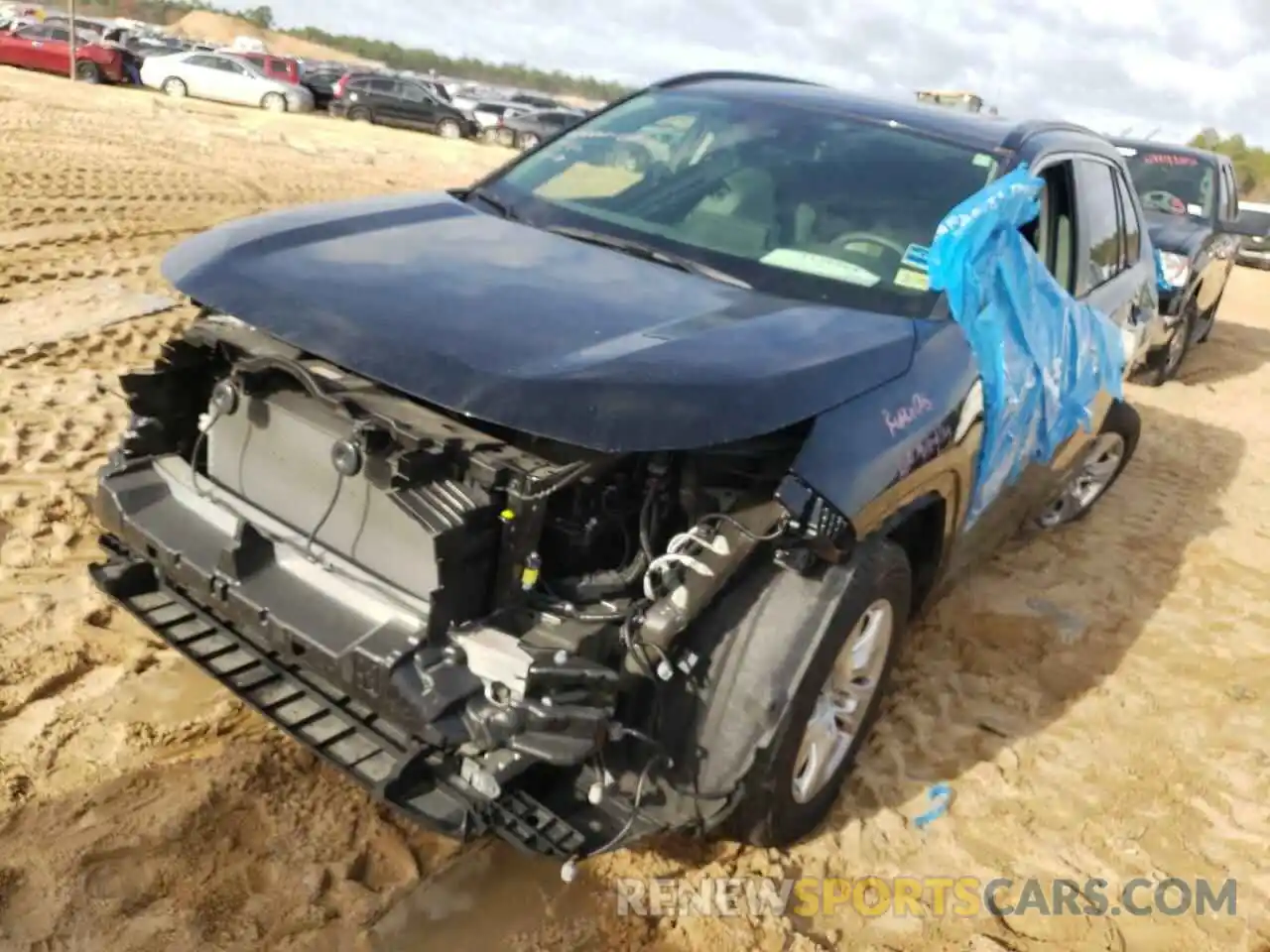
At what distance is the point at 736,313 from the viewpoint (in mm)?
2955

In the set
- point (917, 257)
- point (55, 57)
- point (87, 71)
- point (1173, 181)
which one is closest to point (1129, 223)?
point (917, 257)

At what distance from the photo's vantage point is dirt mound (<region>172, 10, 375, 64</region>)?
2712 inches

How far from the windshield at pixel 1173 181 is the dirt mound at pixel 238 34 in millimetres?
63067

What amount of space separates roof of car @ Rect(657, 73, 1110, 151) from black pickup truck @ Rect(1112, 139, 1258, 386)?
16.3 feet

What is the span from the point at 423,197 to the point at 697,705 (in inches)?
86.3

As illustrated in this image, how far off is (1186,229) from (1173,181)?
129 cm

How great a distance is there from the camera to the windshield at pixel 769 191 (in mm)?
3391

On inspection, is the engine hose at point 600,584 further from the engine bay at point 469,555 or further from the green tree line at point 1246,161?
the green tree line at point 1246,161

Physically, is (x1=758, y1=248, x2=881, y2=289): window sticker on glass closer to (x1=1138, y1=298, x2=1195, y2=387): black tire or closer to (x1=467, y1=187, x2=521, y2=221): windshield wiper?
(x1=467, y1=187, x2=521, y2=221): windshield wiper

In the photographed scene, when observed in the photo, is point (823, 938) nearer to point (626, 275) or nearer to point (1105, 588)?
point (626, 275)

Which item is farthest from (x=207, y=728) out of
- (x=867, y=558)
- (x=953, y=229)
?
(x=953, y=229)

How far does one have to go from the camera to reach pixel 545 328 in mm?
2641

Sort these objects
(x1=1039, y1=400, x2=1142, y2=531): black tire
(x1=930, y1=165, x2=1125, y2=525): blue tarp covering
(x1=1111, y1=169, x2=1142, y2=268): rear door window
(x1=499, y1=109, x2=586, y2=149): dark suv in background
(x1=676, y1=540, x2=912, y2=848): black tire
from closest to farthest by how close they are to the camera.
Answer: (x1=676, y1=540, x2=912, y2=848): black tire → (x1=930, y1=165, x2=1125, y2=525): blue tarp covering → (x1=1111, y1=169, x2=1142, y2=268): rear door window → (x1=1039, y1=400, x2=1142, y2=531): black tire → (x1=499, y1=109, x2=586, y2=149): dark suv in background

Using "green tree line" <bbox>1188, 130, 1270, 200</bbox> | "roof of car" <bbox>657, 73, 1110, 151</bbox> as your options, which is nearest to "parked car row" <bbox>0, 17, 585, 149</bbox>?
"roof of car" <bbox>657, 73, 1110, 151</bbox>
